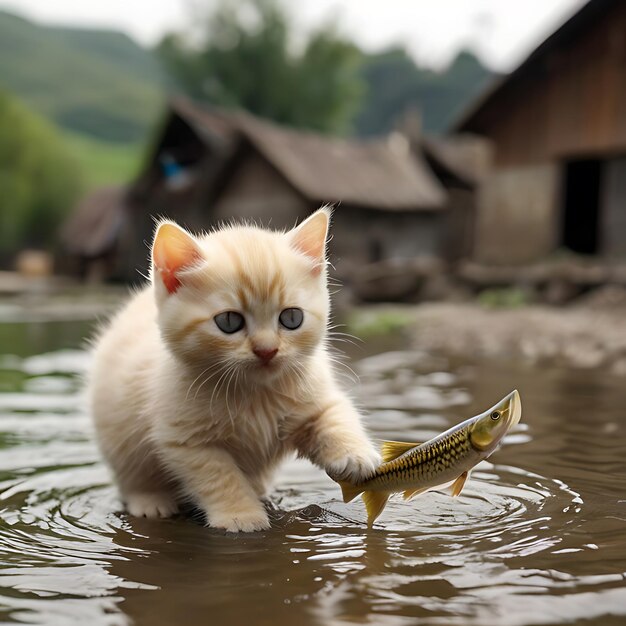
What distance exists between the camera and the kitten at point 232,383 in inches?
115

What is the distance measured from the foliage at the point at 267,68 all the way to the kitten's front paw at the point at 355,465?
149ft

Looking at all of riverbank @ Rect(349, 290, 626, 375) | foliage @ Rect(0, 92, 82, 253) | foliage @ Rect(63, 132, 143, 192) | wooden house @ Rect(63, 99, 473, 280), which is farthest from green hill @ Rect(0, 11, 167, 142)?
riverbank @ Rect(349, 290, 626, 375)

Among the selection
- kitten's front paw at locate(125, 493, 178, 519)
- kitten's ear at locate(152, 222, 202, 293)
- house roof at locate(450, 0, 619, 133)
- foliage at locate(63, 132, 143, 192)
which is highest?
foliage at locate(63, 132, 143, 192)

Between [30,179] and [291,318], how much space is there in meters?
44.1

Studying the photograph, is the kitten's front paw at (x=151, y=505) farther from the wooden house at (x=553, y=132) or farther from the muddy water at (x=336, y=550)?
the wooden house at (x=553, y=132)

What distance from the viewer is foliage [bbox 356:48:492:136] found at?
6994cm

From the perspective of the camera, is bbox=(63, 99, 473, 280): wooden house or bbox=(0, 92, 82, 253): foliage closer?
bbox=(63, 99, 473, 280): wooden house

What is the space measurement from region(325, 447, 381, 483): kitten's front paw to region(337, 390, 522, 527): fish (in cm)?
3

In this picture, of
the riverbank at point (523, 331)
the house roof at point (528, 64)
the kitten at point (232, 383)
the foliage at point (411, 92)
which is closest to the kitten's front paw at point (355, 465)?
the kitten at point (232, 383)

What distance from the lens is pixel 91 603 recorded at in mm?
2393

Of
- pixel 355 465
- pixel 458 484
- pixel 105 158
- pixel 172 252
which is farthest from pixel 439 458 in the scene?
pixel 105 158

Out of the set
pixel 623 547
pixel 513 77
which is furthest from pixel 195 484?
pixel 513 77

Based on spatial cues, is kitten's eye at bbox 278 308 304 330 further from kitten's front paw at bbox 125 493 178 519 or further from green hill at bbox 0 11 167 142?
green hill at bbox 0 11 167 142

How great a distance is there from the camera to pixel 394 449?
302 cm
